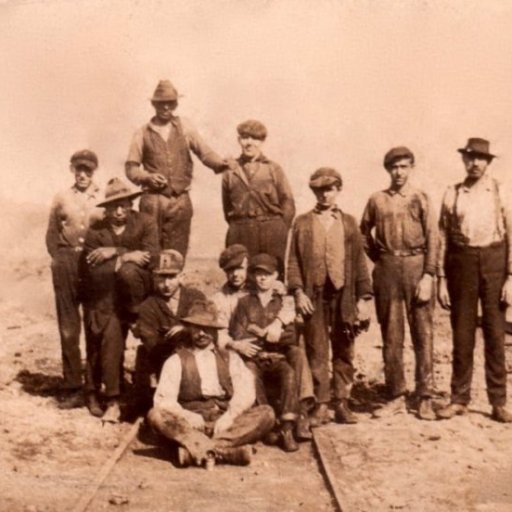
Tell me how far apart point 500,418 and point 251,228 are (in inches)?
119

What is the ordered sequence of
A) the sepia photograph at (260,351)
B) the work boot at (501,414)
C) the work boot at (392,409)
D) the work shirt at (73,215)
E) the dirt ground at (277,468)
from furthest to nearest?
the work shirt at (73,215), the work boot at (392,409), the work boot at (501,414), the sepia photograph at (260,351), the dirt ground at (277,468)

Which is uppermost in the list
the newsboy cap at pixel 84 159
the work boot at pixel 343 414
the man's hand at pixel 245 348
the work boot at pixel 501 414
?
the newsboy cap at pixel 84 159

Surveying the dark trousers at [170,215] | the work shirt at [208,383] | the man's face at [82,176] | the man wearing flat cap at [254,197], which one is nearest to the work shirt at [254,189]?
the man wearing flat cap at [254,197]

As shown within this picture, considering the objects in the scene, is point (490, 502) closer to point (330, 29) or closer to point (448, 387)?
point (448, 387)

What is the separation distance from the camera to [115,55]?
26.2m

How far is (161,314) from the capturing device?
8867mm

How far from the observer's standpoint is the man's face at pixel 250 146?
31.7 feet

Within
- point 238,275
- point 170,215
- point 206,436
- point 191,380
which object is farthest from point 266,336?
point 170,215

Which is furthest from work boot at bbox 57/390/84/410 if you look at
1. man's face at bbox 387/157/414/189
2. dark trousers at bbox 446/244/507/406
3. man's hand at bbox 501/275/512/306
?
man's hand at bbox 501/275/512/306

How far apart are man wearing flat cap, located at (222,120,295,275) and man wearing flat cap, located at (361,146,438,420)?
41.4 inches

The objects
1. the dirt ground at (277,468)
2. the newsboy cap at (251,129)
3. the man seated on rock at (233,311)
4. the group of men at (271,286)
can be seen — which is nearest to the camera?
the dirt ground at (277,468)

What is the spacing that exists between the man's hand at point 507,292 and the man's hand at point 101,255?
364cm

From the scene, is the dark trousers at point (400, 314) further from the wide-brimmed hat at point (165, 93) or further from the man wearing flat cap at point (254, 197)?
the wide-brimmed hat at point (165, 93)

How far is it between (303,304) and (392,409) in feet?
4.90
